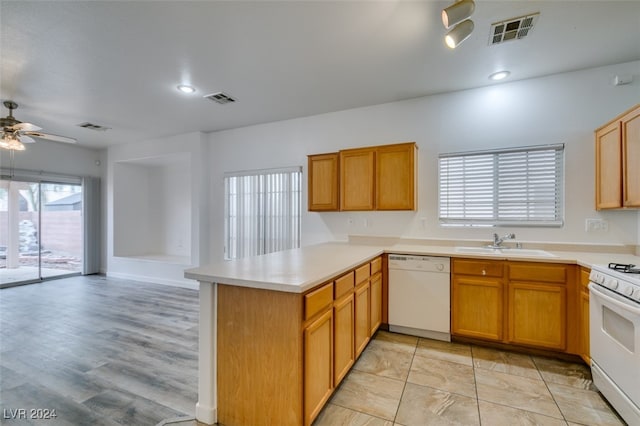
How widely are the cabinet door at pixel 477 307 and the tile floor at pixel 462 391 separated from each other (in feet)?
0.62

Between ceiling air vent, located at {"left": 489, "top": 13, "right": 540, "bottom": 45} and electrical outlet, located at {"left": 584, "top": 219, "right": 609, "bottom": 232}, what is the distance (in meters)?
1.95

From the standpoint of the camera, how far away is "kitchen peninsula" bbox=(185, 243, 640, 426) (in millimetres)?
1543

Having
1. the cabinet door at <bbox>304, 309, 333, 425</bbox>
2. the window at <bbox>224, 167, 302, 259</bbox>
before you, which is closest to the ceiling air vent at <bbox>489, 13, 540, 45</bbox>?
Result: the cabinet door at <bbox>304, 309, 333, 425</bbox>

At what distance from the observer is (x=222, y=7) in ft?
6.57

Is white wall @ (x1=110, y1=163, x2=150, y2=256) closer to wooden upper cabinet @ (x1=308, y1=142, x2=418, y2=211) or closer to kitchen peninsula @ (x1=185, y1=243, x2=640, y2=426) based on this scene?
wooden upper cabinet @ (x1=308, y1=142, x2=418, y2=211)

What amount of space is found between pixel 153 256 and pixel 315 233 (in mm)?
4225

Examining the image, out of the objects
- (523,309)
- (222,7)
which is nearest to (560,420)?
(523,309)

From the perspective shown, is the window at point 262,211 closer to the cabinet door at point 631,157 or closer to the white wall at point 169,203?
the white wall at point 169,203

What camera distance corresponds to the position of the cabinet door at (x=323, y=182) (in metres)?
3.71

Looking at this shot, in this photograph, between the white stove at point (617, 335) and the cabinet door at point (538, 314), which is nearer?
the white stove at point (617, 335)

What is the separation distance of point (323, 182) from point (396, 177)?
0.97m

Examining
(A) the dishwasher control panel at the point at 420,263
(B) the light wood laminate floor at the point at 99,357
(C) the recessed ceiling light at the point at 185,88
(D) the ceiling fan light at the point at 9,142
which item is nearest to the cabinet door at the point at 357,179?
(A) the dishwasher control panel at the point at 420,263

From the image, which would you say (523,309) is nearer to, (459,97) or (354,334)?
(354,334)

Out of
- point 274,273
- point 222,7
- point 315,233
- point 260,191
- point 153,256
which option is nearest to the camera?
point 274,273
